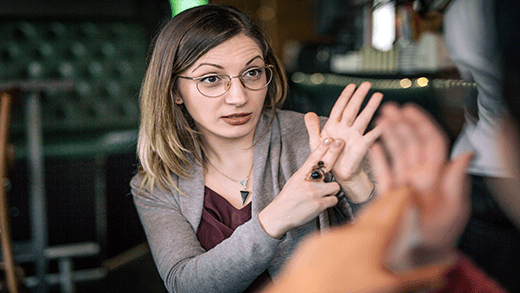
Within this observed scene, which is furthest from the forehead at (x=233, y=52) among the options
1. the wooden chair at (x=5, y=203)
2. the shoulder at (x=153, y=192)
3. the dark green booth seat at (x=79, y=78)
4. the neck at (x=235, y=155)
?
the dark green booth seat at (x=79, y=78)

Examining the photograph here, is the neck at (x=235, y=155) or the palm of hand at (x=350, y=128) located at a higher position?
the palm of hand at (x=350, y=128)

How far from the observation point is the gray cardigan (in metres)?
0.53

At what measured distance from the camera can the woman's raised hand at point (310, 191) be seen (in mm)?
409

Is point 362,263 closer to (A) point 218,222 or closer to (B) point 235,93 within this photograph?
(B) point 235,93

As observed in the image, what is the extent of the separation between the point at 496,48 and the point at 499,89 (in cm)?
2

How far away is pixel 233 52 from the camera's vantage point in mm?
574

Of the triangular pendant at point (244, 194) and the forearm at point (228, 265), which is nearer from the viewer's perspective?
the forearm at point (228, 265)

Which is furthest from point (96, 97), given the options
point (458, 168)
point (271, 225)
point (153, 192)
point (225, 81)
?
point (458, 168)

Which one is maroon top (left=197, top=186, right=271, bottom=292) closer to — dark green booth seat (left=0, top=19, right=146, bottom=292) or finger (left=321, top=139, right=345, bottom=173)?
finger (left=321, top=139, right=345, bottom=173)

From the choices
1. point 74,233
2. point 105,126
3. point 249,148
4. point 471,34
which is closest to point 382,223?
point 471,34

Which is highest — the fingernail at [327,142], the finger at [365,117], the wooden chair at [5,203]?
the finger at [365,117]

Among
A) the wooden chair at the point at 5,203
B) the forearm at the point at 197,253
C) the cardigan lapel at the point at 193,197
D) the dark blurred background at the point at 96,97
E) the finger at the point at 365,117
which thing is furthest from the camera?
the dark blurred background at the point at 96,97

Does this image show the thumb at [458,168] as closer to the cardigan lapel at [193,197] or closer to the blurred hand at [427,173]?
the blurred hand at [427,173]

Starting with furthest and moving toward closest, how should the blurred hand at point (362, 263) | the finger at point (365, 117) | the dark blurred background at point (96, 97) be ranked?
the dark blurred background at point (96, 97)
the finger at point (365, 117)
the blurred hand at point (362, 263)
